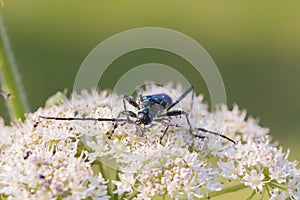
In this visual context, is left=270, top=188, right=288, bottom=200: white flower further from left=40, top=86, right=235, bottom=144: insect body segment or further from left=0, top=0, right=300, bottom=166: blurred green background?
left=0, top=0, right=300, bottom=166: blurred green background

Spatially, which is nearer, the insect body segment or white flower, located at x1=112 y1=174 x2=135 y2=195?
white flower, located at x1=112 y1=174 x2=135 y2=195

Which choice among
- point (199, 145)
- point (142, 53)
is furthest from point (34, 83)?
point (199, 145)

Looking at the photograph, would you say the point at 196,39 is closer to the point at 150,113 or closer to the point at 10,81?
the point at 10,81

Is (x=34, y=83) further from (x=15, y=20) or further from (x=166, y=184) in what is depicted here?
(x=166, y=184)

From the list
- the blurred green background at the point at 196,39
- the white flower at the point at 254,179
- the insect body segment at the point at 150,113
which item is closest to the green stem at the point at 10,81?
the insect body segment at the point at 150,113

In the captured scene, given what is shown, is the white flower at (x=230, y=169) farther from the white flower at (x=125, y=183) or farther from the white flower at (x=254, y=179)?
the white flower at (x=125, y=183)

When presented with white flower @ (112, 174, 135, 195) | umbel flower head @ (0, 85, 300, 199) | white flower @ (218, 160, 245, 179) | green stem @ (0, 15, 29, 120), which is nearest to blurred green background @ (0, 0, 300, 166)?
green stem @ (0, 15, 29, 120)
